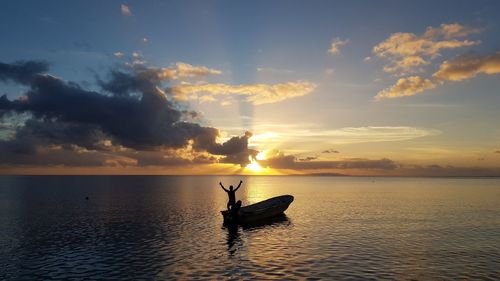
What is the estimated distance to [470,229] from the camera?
47.9 meters

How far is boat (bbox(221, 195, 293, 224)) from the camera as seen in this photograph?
1981 inches

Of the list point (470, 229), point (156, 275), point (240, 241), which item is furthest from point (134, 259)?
point (470, 229)

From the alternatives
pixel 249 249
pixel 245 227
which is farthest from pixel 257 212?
pixel 249 249

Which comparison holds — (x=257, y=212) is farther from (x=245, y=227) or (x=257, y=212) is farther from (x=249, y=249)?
(x=249, y=249)

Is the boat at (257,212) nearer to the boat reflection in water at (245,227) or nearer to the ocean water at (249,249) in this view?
the boat reflection in water at (245,227)

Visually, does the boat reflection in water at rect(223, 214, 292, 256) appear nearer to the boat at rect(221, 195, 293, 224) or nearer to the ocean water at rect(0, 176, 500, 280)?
the ocean water at rect(0, 176, 500, 280)

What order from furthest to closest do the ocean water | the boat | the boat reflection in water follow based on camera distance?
the boat → the boat reflection in water → the ocean water

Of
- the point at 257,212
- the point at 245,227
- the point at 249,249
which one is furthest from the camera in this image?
the point at 257,212

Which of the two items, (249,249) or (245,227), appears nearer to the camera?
(249,249)

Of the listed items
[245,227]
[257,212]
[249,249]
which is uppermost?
[257,212]

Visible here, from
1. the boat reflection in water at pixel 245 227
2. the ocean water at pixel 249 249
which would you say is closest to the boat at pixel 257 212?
the boat reflection in water at pixel 245 227

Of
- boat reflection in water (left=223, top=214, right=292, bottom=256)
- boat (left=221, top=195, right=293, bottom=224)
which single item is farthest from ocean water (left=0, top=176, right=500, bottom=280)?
boat (left=221, top=195, right=293, bottom=224)

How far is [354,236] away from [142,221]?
29938 millimetres

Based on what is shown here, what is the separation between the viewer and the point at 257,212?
53.2 metres
